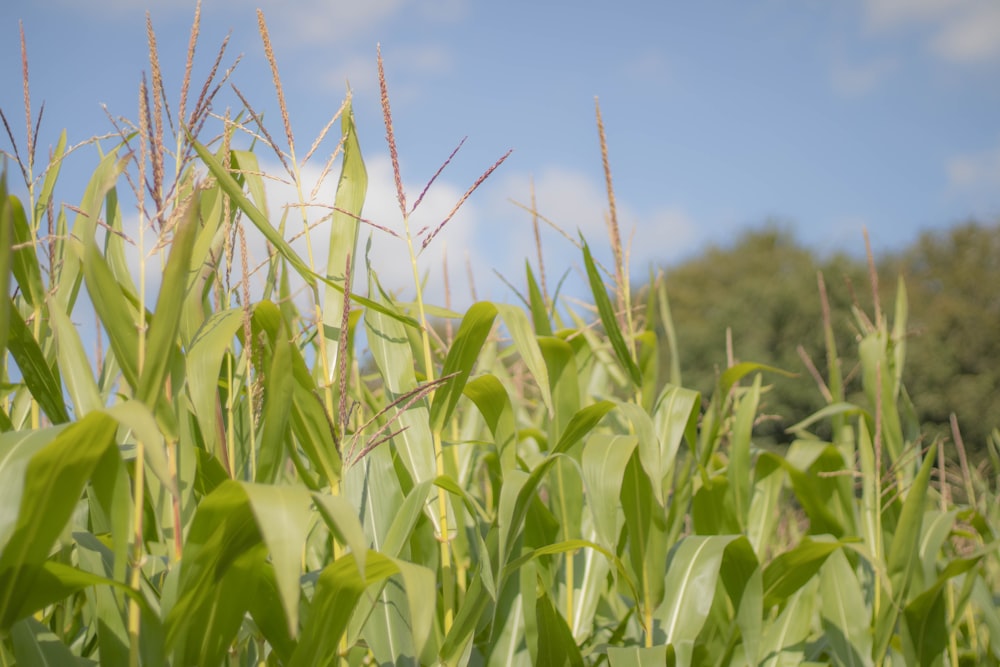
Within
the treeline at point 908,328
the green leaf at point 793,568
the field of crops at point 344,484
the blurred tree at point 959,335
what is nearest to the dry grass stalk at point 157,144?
the field of crops at point 344,484

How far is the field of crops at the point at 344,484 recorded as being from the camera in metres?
0.96

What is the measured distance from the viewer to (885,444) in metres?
2.49

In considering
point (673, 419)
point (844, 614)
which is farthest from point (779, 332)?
point (673, 419)

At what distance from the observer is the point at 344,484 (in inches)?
54.5

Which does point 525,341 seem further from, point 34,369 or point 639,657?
point 34,369

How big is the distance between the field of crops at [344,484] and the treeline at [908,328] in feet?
40.7

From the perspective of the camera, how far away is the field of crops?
3.14ft

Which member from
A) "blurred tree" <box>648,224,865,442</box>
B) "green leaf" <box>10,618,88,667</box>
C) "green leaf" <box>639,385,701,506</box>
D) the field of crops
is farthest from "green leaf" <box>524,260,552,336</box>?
"blurred tree" <box>648,224,865,442</box>

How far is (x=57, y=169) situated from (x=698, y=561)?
1625 mm

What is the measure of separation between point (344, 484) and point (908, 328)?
1433 centimetres

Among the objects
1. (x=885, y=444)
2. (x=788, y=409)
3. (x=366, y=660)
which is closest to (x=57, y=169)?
(x=366, y=660)

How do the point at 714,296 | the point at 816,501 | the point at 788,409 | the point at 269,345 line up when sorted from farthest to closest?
the point at 714,296 < the point at 788,409 < the point at 816,501 < the point at 269,345

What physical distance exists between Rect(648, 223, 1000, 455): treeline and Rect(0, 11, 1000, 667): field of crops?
12395 mm

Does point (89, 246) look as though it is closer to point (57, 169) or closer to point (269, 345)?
point (269, 345)
